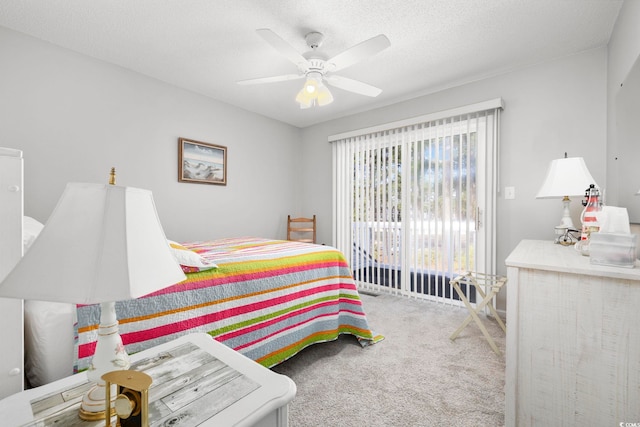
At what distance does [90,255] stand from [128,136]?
113 inches

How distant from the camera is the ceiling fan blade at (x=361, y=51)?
5.97ft

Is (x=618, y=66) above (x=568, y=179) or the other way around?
above

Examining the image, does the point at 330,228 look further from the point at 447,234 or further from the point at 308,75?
the point at 308,75

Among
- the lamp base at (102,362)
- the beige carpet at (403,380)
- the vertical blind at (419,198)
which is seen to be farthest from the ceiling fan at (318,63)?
the beige carpet at (403,380)

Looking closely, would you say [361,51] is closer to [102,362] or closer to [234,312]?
[234,312]

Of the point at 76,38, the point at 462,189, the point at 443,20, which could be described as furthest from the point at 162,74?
the point at 462,189

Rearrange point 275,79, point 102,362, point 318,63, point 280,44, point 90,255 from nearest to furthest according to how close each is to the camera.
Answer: point 90,255, point 102,362, point 280,44, point 318,63, point 275,79

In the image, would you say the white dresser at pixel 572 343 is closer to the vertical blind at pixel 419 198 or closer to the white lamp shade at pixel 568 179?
the white lamp shade at pixel 568 179

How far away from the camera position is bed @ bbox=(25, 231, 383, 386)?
3.36ft

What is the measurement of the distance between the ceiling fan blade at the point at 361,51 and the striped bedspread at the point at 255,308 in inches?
56.9

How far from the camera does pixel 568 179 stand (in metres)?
1.95

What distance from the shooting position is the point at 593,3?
1951mm

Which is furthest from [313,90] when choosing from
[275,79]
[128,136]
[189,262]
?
[128,136]

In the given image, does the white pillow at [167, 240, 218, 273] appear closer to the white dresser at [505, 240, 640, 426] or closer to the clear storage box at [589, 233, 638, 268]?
the white dresser at [505, 240, 640, 426]
